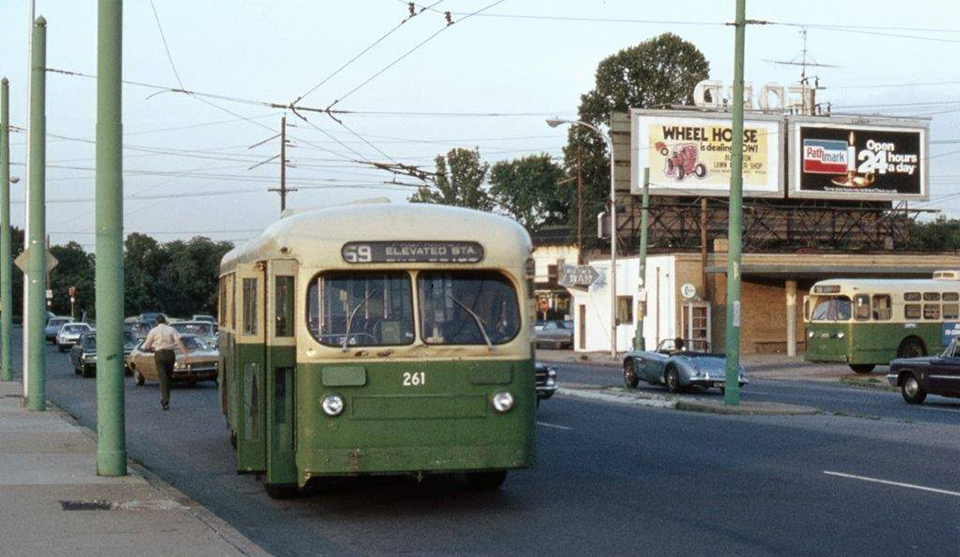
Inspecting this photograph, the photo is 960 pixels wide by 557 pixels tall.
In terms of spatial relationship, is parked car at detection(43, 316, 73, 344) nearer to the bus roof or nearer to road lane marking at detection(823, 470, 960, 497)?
road lane marking at detection(823, 470, 960, 497)

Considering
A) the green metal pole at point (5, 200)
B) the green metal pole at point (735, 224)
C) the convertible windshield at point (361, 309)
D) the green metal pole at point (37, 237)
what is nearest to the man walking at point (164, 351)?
the green metal pole at point (37, 237)

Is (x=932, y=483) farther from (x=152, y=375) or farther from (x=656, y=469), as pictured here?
(x=152, y=375)

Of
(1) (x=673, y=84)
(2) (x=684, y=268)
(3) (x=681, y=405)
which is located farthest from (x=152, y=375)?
(1) (x=673, y=84)

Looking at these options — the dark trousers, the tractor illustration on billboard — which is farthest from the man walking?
the tractor illustration on billboard

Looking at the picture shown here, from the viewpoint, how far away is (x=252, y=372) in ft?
40.5

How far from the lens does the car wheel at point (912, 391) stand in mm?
28453

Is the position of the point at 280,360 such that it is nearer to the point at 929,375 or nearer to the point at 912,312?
the point at 929,375

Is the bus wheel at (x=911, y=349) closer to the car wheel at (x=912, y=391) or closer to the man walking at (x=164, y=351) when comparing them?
the car wheel at (x=912, y=391)

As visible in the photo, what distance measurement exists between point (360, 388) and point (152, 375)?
23.7 m

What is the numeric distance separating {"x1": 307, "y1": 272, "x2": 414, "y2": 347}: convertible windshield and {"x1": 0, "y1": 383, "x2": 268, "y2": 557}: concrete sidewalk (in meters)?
1.83

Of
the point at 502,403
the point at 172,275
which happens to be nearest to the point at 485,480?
the point at 502,403

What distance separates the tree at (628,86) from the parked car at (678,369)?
165 feet

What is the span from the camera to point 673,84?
82.9m

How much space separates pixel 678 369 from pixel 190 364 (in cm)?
1127
